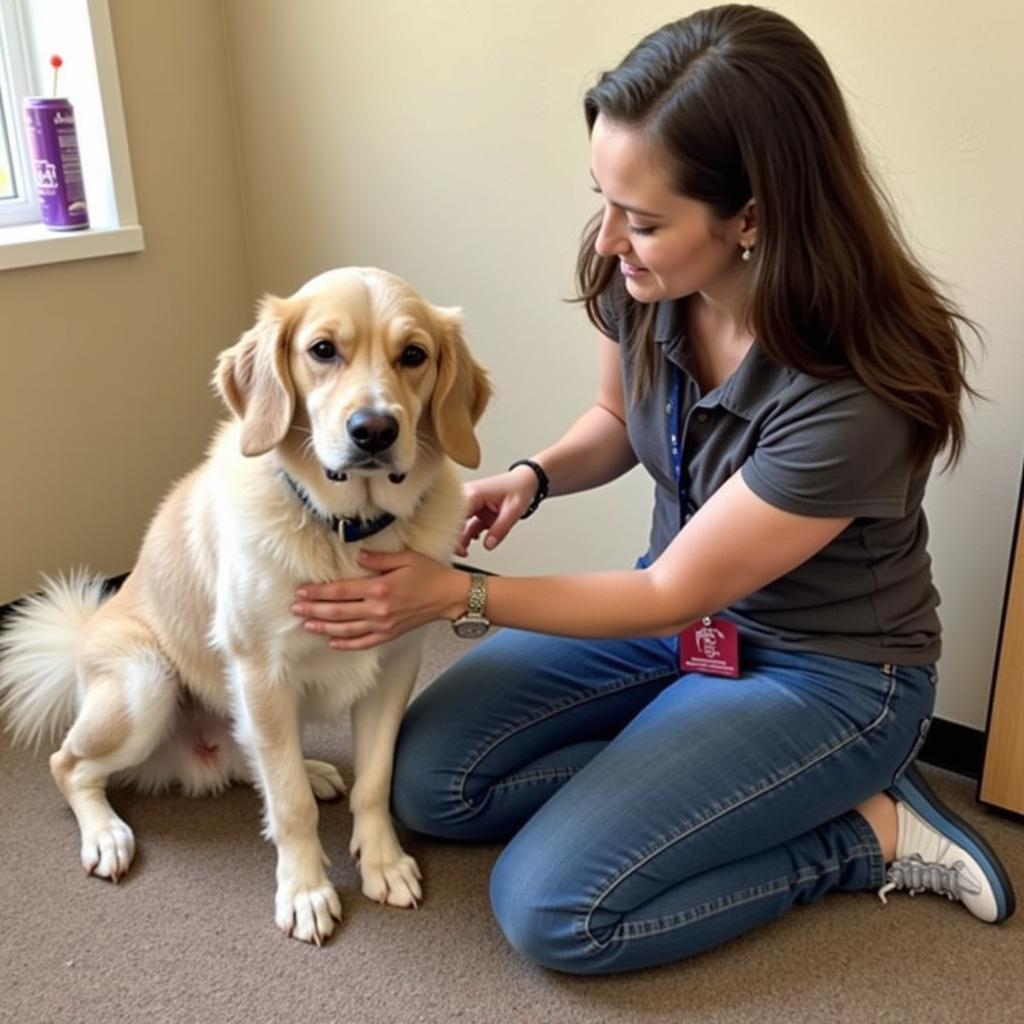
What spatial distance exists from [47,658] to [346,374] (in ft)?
2.71

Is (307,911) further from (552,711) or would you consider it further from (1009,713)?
(1009,713)

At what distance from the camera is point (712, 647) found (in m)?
1.48

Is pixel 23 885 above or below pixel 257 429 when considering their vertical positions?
below

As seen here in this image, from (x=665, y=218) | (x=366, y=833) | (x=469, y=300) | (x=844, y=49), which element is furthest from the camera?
(x=469, y=300)

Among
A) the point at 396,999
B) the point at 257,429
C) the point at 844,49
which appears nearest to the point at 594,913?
the point at 396,999

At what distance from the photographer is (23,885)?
1.55 meters

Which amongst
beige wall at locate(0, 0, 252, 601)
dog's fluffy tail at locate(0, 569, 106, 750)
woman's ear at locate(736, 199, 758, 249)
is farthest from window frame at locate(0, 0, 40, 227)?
woman's ear at locate(736, 199, 758, 249)

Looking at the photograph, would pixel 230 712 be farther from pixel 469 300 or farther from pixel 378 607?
pixel 469 300

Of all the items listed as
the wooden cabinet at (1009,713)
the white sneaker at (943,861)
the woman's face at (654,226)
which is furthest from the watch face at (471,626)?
the wooden cabinet at (1009,713)

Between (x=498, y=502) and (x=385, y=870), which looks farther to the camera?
(x=498, y=502)

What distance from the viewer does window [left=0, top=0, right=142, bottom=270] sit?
84.1 inches

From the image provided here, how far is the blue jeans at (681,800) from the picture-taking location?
A: 1.32 meters

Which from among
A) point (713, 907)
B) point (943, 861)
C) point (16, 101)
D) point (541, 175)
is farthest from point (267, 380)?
point (16, 101)

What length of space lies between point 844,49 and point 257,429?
41.0 inches
